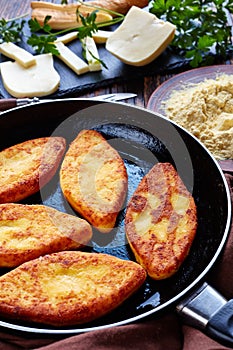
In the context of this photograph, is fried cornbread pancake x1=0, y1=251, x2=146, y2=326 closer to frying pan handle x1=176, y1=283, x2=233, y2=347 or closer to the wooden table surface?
frying pan handle x1=176, y1=283, x2=233, y2=347

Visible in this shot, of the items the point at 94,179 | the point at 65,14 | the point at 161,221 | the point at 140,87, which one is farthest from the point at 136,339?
the point at 65,14

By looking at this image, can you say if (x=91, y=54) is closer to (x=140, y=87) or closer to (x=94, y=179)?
(x=140, y=87)

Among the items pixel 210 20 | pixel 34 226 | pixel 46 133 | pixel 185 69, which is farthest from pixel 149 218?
pixel 210 20

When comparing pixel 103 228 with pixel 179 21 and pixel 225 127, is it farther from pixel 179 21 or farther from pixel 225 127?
pixel 179 21

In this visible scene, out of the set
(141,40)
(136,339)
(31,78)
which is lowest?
(136,339)

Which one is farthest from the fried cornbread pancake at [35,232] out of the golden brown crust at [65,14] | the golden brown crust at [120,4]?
the golden brown crust at [120,4]

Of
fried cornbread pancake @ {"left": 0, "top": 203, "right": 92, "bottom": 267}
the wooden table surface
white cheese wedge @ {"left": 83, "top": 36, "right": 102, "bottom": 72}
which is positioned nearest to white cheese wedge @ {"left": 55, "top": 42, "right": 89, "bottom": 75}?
white cheese wedge @ {"left": 83, "top": 36, "right": 102, "bottom": 72}
